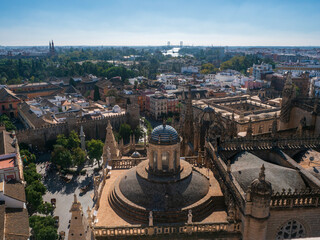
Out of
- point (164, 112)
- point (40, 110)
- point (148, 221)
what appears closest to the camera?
point (148, 221)

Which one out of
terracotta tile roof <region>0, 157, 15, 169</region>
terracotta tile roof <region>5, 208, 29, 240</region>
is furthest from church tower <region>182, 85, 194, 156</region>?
terracotta tile roof <region>0, 157, 15, 169</region>

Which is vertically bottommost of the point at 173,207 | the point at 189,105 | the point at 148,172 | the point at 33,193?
the point at 33,193

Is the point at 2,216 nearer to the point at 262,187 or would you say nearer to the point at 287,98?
the point at 262,187

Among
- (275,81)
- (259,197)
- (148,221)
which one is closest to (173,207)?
(148,221)

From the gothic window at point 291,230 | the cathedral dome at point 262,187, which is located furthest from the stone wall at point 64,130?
the cathedral dome at point 262,187

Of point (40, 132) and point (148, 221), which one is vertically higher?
point (148, 221)

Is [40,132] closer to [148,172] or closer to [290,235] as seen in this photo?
[148,172]

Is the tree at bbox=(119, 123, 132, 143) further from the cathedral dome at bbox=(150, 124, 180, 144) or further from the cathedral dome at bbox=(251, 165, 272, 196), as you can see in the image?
the cathedral dome at bbox=(251, 165, 272, 196)
